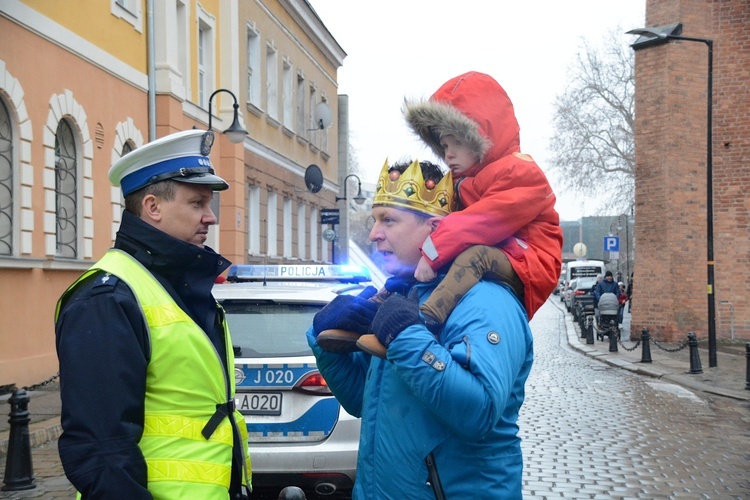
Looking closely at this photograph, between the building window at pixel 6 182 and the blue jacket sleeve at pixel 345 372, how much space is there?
11.5 m

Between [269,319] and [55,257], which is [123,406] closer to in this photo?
[269,319]

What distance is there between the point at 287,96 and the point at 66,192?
59.7ft

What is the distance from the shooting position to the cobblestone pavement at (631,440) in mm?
7953

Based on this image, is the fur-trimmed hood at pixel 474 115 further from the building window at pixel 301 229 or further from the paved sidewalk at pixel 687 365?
the building window at pixel 301 229

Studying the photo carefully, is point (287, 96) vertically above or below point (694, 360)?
above

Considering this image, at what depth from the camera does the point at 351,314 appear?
2.82 meters

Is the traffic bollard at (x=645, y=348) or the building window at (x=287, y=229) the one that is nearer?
the traffic bollard at (x=645, y=348)

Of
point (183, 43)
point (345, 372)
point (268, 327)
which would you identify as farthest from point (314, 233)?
point (345, 372)

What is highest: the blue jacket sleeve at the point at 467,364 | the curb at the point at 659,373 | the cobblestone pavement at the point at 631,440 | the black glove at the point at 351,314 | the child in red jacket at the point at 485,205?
the child in red jacket at the point at 485,205

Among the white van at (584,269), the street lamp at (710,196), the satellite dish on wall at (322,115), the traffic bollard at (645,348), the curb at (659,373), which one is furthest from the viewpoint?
the white van at (584,269)

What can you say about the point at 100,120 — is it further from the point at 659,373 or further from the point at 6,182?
the point at 659,373

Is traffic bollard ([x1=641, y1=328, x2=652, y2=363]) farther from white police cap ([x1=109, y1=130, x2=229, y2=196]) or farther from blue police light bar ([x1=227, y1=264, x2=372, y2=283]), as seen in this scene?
white police cap ([x1=109, y1=130, x2=229, y2=196])

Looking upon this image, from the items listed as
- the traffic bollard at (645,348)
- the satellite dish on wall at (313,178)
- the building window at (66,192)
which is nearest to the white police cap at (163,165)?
the building window at (66,192)

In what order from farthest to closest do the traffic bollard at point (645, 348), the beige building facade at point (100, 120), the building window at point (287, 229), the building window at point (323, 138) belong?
the building window at point (323, 138) → the building window at point (287, 229) → the traffic bollard at point (645, 348) → the beige building facade at point (100, 120)
